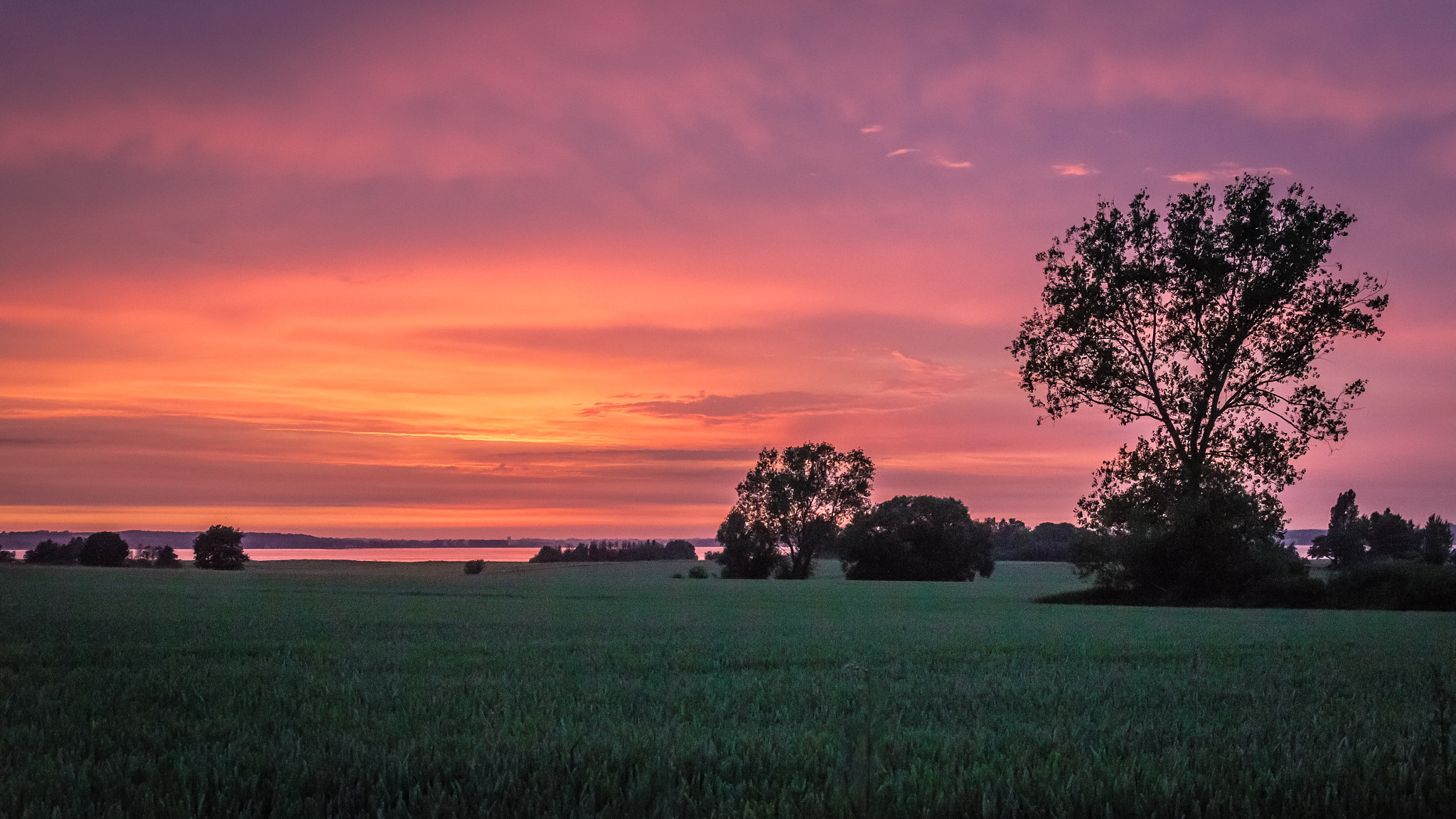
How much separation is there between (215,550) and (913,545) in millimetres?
52628

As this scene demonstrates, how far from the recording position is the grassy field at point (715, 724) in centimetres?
378

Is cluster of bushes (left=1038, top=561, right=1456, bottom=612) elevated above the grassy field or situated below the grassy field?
below

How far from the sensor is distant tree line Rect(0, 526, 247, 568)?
65.1 metres

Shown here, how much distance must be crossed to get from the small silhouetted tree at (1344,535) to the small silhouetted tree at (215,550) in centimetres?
10299

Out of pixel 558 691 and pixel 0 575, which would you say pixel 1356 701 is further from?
pixel 0 575

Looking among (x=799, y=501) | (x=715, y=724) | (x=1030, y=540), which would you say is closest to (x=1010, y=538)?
(x=1030, y=540)

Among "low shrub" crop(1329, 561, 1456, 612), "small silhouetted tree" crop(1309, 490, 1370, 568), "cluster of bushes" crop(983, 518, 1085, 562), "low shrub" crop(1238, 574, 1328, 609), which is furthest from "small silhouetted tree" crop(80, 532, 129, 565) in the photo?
"small silhouetted tree" crop(1309, 490, 1370, 568)

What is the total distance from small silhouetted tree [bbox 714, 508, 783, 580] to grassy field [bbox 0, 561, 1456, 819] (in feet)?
201

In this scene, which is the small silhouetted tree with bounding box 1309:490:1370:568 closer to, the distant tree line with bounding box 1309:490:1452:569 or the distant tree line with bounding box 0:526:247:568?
the distant tree line with bounding box 1309:490:1452:569

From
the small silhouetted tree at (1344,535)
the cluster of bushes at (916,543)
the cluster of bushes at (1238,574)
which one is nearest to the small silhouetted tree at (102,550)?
the cluster of bushes at (916,543)

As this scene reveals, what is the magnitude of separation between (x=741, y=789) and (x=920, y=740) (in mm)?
1588

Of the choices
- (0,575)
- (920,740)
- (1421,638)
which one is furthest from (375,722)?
(0,575)

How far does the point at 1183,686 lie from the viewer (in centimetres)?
758

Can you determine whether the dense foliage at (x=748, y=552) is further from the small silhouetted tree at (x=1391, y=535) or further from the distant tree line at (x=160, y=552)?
the small silhouetted tree at (x=1391, y=535)
